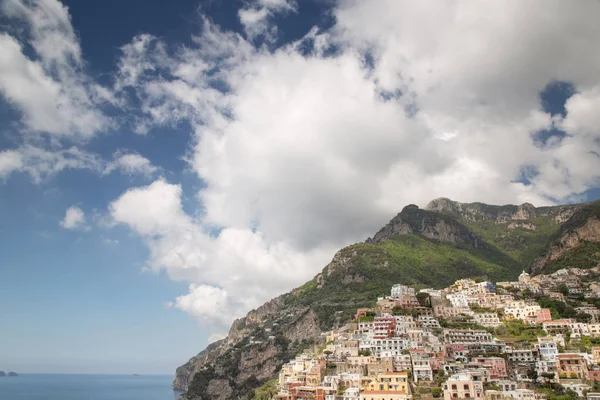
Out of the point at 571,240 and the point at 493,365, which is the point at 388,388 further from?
the point at 571,240

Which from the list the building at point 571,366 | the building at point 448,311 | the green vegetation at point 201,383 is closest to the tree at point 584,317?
the building at point 448,311

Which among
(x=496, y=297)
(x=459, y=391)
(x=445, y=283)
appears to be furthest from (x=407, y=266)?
(x=459, y=391)

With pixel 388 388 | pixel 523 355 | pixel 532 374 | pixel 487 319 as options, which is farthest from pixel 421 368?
pixel 487 319

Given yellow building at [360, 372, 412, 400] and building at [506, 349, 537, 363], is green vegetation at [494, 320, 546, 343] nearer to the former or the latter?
building at [506, 349, 537, 363]

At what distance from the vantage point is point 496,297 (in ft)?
370

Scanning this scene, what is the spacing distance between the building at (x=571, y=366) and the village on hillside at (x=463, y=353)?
5.2 inches

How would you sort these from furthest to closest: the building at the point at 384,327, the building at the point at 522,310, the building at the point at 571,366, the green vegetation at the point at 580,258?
the green vegetation at the point at 580,258 → the building at the point at 522,310 → the building at the point at 384,327 → the building at the point at 571,366

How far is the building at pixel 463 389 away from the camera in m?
63.4

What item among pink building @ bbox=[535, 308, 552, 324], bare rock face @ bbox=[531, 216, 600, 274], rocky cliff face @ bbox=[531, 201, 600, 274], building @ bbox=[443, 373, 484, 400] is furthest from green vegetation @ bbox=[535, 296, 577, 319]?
bare rock face @ bbox=[531, 216, 600, 274]

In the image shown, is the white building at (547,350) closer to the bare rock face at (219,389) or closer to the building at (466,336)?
the building at (466,336)

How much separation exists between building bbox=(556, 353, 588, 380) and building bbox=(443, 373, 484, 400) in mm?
15416

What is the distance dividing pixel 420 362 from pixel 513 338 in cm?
2674

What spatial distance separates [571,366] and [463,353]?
1630cm

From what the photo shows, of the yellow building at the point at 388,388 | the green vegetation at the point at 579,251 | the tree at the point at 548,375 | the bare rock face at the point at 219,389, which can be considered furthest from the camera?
the bare rock face at the point at 219,389
